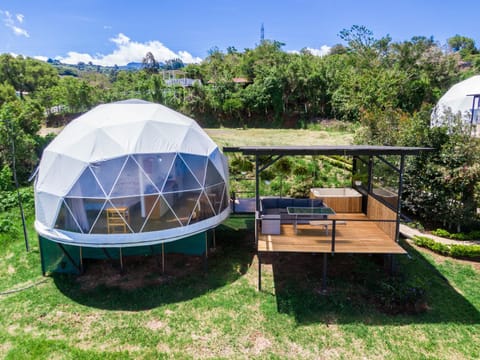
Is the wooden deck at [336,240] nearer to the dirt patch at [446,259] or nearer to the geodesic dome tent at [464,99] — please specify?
the dirt patch at [446,259]

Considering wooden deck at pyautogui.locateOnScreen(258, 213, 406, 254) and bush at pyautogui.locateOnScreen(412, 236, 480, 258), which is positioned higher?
wooden deck at pyautogui.locateOnScreen(258, 213, 406, 254)

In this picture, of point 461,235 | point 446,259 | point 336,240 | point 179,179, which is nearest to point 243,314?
point 336,240

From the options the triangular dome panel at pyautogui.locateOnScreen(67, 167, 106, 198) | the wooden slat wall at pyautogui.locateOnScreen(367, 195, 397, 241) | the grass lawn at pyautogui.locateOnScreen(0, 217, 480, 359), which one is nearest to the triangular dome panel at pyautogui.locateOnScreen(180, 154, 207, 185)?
the triangular dome panel at pyautogui.locateOnScreen(67, 167, 106, 198)

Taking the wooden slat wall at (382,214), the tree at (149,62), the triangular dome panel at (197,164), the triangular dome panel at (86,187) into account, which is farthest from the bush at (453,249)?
the tree at (149,62)

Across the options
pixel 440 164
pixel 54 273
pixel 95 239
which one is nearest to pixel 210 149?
pixel 95 239

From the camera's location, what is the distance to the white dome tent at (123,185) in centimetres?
919

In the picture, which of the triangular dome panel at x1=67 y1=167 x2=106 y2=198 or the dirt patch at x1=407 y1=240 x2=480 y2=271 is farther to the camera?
the dirt patch at x1=407 y1=240 x2=480 y2=271

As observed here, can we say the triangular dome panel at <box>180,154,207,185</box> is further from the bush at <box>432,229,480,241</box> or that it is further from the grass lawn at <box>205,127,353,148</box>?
the grass lawn at <box>205,127,353,148</box>

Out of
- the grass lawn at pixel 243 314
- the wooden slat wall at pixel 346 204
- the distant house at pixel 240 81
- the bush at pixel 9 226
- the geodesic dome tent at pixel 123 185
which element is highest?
the distant house at pixel 240 81

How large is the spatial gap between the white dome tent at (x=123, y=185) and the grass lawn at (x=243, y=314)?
5.37 ft

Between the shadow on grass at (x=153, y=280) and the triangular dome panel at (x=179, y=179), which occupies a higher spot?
the triangular dome panel at (x=179, y=179)

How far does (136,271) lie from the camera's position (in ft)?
34.4

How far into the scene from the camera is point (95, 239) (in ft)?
30.0

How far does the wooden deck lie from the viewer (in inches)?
344
